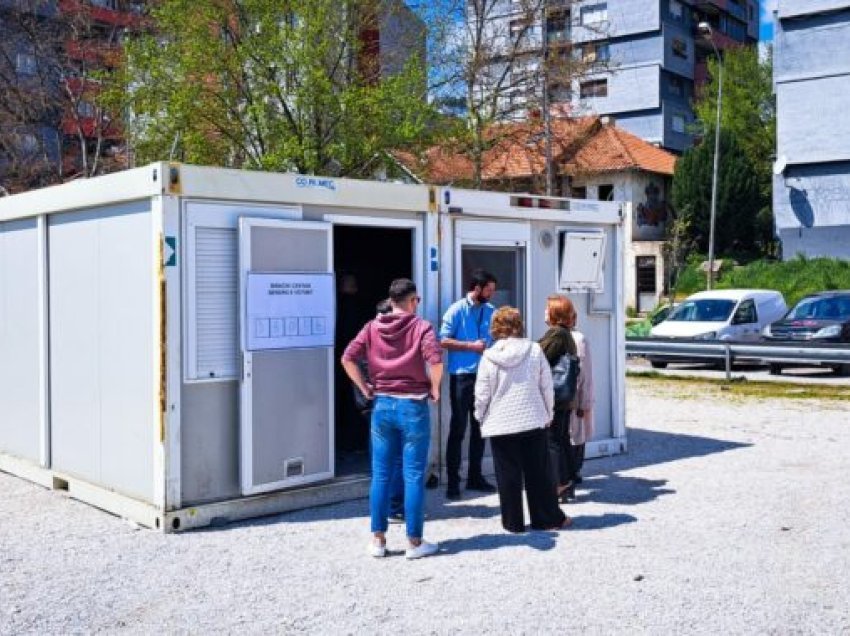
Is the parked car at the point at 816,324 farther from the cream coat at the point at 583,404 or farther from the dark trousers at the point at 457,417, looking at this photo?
the dark trousers at the point at 457,417

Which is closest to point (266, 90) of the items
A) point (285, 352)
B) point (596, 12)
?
point (285, 352)

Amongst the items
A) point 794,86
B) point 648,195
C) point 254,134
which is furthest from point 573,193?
point 254,134

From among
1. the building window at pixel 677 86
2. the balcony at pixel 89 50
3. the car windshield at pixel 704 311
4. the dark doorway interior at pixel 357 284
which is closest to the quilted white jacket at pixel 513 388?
the dark doorway interior at pixel 357 284

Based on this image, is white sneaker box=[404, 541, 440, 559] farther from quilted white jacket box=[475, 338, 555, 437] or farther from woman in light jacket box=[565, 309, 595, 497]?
woman in light jacket box=[565, 309, 595, 497]

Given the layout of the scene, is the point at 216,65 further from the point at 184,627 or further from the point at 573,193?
the point at 573,193

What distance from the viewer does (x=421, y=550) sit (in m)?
6.79

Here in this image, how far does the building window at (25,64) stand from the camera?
3038cm

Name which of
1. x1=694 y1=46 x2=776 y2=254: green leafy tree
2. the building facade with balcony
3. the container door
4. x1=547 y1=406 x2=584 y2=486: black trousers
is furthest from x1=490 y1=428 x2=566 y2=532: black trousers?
x1=694 y1=46 x2=776 y2=254: green leafy tree

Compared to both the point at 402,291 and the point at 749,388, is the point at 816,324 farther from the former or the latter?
the point at 402,291

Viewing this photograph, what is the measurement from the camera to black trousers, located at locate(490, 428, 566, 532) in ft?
→ 24.3

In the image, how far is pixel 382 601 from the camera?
593 centimetres

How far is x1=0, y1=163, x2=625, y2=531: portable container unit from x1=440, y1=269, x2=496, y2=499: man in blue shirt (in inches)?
21.0

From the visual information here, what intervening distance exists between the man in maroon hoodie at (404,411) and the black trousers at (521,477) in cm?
77

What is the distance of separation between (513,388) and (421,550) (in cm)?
128
